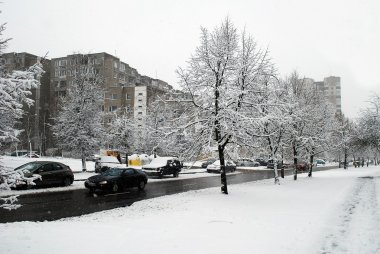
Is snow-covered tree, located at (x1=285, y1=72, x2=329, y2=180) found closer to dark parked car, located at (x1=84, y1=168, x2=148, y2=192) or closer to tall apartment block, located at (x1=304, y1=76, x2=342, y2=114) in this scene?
dark parked car, located at (x1=84, y1=168, x2=148, y2=192)

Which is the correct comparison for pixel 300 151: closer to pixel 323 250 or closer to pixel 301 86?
pixel 301 86

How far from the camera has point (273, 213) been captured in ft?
40.9

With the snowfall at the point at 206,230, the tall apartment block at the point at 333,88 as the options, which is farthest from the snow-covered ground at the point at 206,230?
the tall apartment block at the point at 333,88

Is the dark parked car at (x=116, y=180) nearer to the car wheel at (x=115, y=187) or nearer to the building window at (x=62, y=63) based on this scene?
the car wheel at (x=115, y=187)

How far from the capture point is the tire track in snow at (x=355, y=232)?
7.83m

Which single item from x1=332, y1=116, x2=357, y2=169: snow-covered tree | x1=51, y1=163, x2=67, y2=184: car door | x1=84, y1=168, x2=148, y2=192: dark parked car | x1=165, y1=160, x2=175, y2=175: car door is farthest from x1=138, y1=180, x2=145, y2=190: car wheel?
x1=332, y1=116, x2=357, y2=169: snow-covered tree

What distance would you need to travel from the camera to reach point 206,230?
920 cm

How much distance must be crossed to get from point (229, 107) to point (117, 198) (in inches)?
274

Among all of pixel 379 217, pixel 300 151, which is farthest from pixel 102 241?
pixel 300 151

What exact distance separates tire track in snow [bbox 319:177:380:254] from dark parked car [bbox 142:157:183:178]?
20.0 m

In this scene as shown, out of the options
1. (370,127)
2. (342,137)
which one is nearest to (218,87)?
(370,127)

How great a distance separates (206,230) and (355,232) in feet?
13.3

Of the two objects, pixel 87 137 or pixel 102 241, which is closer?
pixel 102 241

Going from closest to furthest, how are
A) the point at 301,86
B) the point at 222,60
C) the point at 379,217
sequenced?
the point at 379,217 → the point at 222,60 → the point at 301,86
